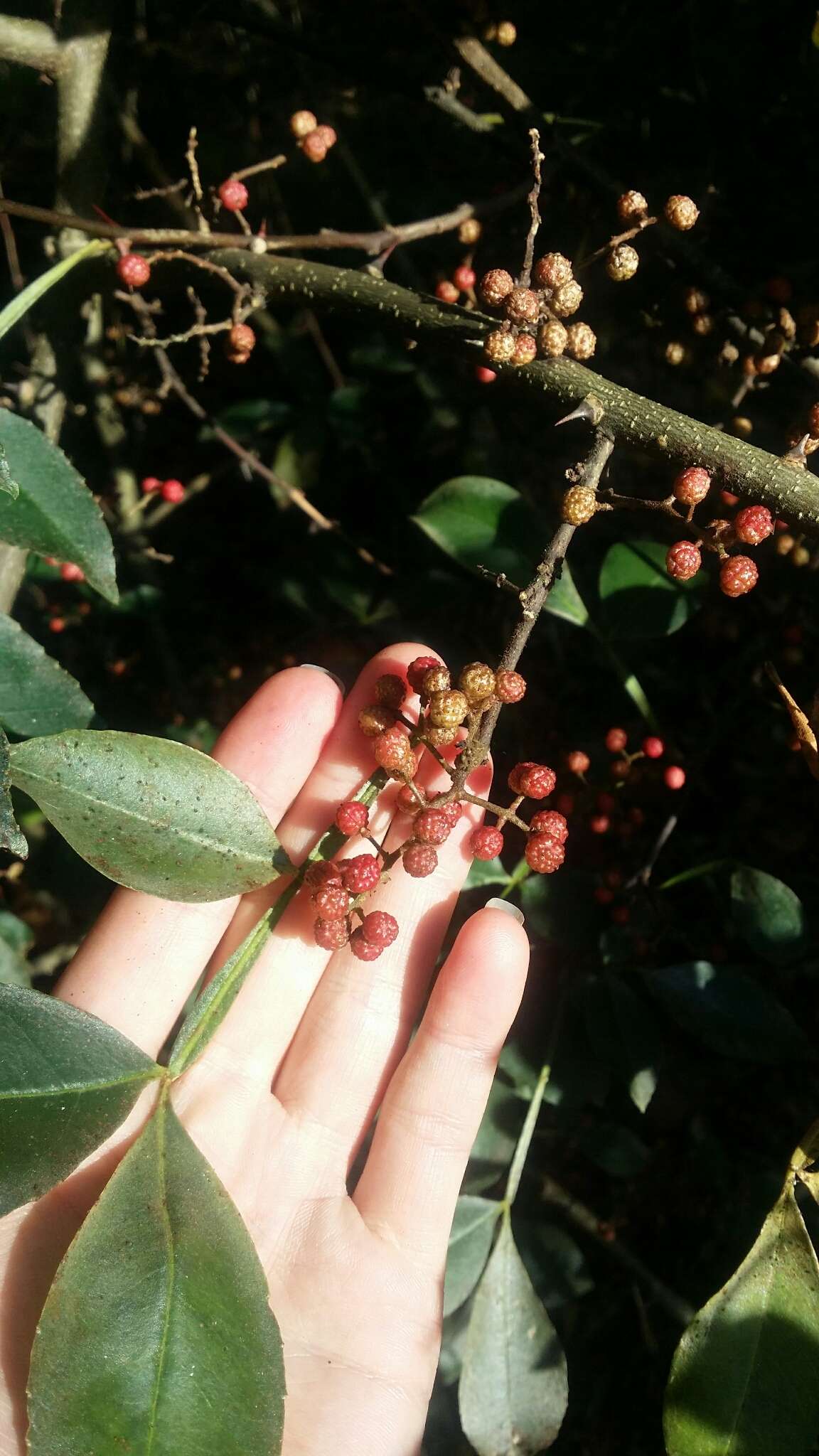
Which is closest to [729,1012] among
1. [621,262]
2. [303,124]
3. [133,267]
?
[621,262]

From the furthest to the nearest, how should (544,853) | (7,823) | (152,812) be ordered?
(544,853) → (152,812) → (7,823)

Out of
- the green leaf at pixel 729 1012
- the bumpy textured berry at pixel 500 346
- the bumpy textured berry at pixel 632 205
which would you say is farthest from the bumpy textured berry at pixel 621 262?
the green leaf at pixel 729 1012

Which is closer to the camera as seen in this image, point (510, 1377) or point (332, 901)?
point (332, 901)

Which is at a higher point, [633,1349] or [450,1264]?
[450,1264]

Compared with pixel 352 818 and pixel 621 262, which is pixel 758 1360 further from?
pixel 621 262

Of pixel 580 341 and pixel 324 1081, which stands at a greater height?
pixel 580 341

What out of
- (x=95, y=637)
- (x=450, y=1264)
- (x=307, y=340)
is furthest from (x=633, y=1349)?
(x=307, y=340)

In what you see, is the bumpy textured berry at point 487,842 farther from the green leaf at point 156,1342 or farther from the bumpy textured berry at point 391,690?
the green leaf at point 156,1342

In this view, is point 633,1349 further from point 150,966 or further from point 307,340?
point 307,340
